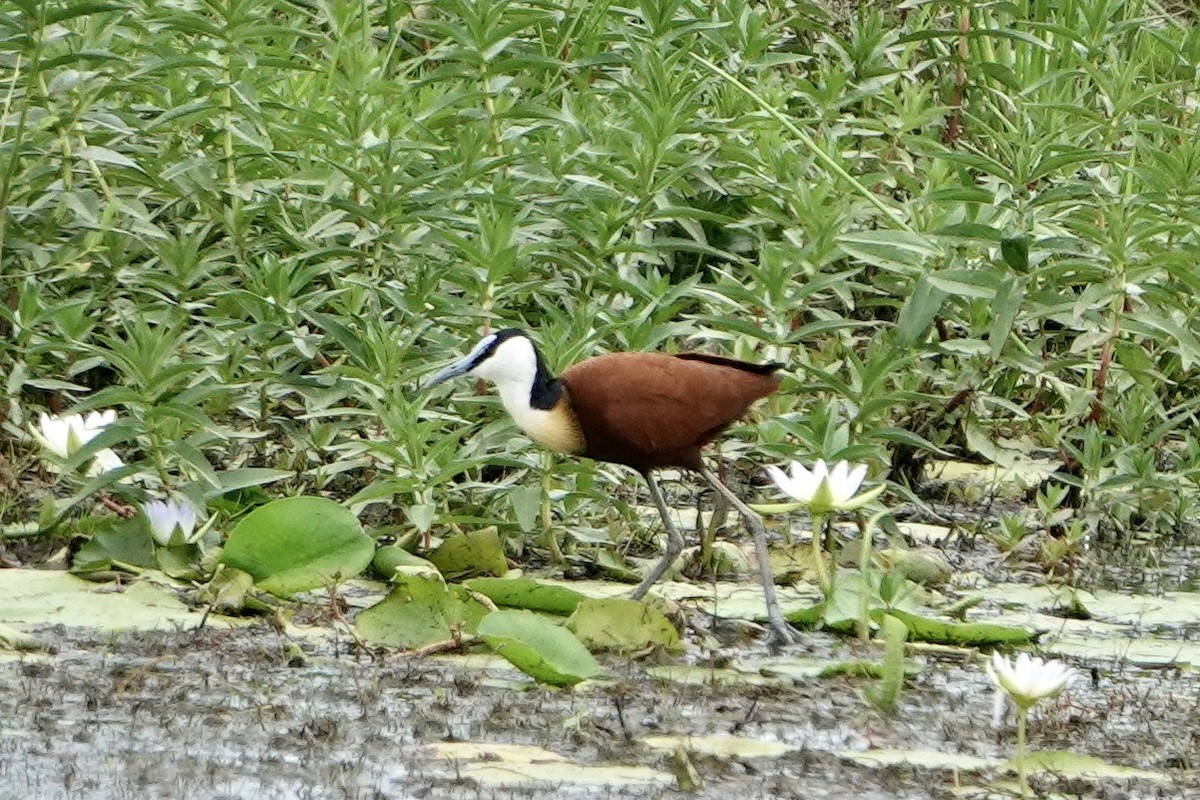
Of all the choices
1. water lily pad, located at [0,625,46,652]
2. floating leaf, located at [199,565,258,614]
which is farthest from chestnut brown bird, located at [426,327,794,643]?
water lily pad, located at [0,625,46,652]

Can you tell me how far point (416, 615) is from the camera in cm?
469

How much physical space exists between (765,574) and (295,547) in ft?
3.93

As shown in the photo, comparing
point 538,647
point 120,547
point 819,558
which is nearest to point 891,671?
point 819,558

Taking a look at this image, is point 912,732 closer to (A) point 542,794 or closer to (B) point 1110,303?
(A) point 542,794

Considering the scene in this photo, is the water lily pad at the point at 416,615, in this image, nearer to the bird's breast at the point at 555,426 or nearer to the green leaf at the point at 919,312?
the bird's breast at the point at 555,426

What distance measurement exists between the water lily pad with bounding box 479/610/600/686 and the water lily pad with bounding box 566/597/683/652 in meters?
0.22

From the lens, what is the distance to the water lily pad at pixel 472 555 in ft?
17.3

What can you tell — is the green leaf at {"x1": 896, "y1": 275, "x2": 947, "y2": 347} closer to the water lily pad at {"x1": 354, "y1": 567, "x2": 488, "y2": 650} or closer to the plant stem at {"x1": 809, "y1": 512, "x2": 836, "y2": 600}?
the plant stem at {"x1": 809, "y1": 512, "x2": 836, "y2": 600}

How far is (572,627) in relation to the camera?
15.4 ft

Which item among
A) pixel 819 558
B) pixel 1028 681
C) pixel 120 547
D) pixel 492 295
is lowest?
pixel 120 547

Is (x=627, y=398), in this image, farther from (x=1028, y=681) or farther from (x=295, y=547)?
(x=1028, y=681)

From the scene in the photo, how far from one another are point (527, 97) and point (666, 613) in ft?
10.7

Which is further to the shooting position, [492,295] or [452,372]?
[492,295]

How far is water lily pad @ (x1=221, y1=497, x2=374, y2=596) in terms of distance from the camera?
4.93 meters
